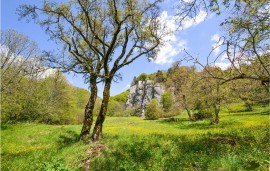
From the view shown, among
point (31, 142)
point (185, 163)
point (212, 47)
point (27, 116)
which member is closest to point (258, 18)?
point (212, 47)

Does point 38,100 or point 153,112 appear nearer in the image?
point 38,100

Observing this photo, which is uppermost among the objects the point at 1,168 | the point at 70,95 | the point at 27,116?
the point at 70,95

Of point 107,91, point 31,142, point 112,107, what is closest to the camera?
point 107,91

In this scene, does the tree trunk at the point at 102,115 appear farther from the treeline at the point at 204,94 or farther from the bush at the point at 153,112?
the bush at the point at 153,112

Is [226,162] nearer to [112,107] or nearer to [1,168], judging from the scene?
[1,168]

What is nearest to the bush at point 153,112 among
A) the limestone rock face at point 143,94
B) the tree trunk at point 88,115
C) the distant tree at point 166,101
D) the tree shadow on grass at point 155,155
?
the distant tree at point 166,101

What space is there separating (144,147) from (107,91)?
5515mm

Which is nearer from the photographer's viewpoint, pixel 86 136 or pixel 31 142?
pixel 86 136

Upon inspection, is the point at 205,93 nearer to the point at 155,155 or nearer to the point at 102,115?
the point at 102,115

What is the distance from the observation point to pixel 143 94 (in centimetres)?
13175

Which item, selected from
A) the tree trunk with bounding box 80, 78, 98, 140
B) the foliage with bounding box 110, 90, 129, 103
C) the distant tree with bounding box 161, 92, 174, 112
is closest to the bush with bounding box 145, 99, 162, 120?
the distant tree with bounding box 161, 92, 174, 112

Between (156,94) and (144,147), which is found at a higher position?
(156,94)

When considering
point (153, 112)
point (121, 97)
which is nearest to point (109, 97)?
point (153, 112)

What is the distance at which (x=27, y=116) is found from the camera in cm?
3991
